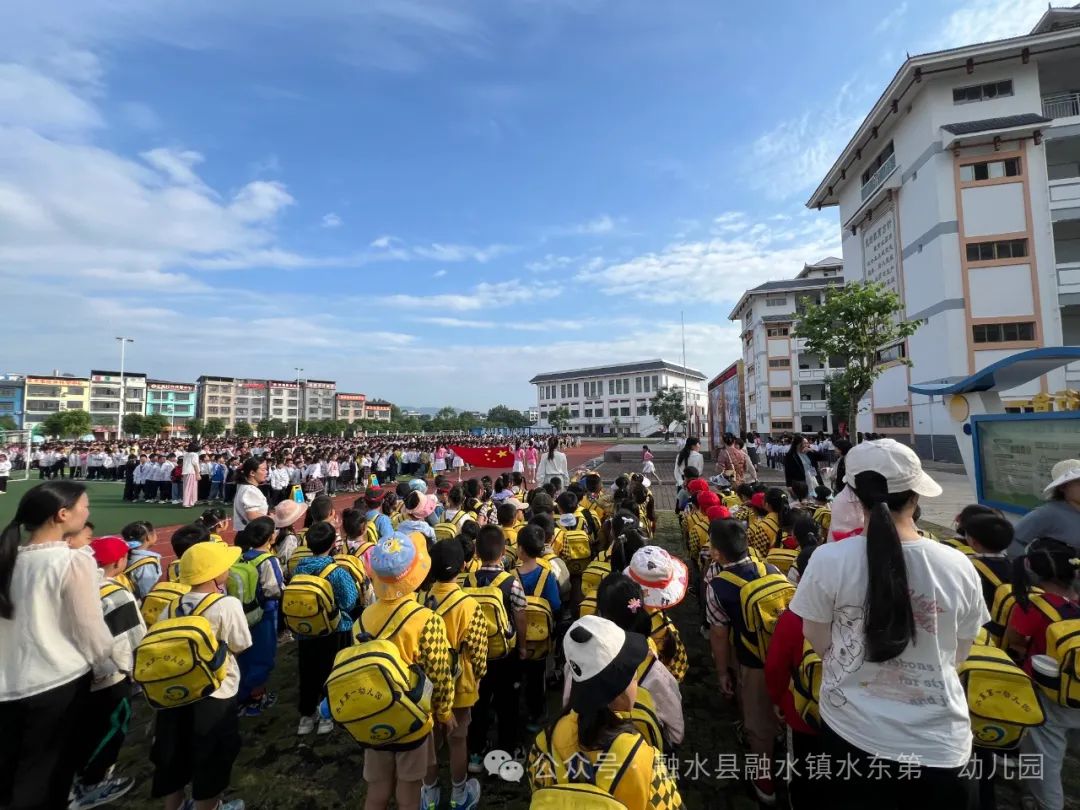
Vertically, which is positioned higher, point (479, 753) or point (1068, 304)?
point (1068, 304)

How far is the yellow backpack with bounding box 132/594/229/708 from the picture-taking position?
7.54 ft

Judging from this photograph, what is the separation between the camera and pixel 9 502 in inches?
555

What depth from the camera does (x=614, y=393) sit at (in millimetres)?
90375

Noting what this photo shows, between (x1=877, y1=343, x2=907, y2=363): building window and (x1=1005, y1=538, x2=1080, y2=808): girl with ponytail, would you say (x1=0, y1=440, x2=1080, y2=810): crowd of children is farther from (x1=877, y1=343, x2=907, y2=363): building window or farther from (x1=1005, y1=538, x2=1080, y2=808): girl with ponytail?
(x1=877, y1=343, x2=907, y2=363): building window

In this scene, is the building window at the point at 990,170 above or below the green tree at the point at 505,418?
above

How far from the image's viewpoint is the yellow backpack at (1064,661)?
7.20ft

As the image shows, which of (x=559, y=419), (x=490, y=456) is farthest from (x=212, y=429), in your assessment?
(x=490, y=456)

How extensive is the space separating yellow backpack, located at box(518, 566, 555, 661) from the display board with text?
600 centimetres

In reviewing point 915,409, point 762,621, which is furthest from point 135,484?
point 915,409

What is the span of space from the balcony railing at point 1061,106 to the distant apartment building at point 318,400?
9755 centimetres

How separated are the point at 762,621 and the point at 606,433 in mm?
87160

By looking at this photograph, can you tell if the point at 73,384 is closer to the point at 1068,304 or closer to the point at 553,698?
the point at 553,698

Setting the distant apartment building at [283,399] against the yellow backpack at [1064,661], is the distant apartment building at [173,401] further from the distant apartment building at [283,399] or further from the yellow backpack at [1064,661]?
the yellow backpack at [1064,661]

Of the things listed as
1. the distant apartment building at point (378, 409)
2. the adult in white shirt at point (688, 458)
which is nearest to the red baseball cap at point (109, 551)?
the adult in white shirt at point (688, 458)
